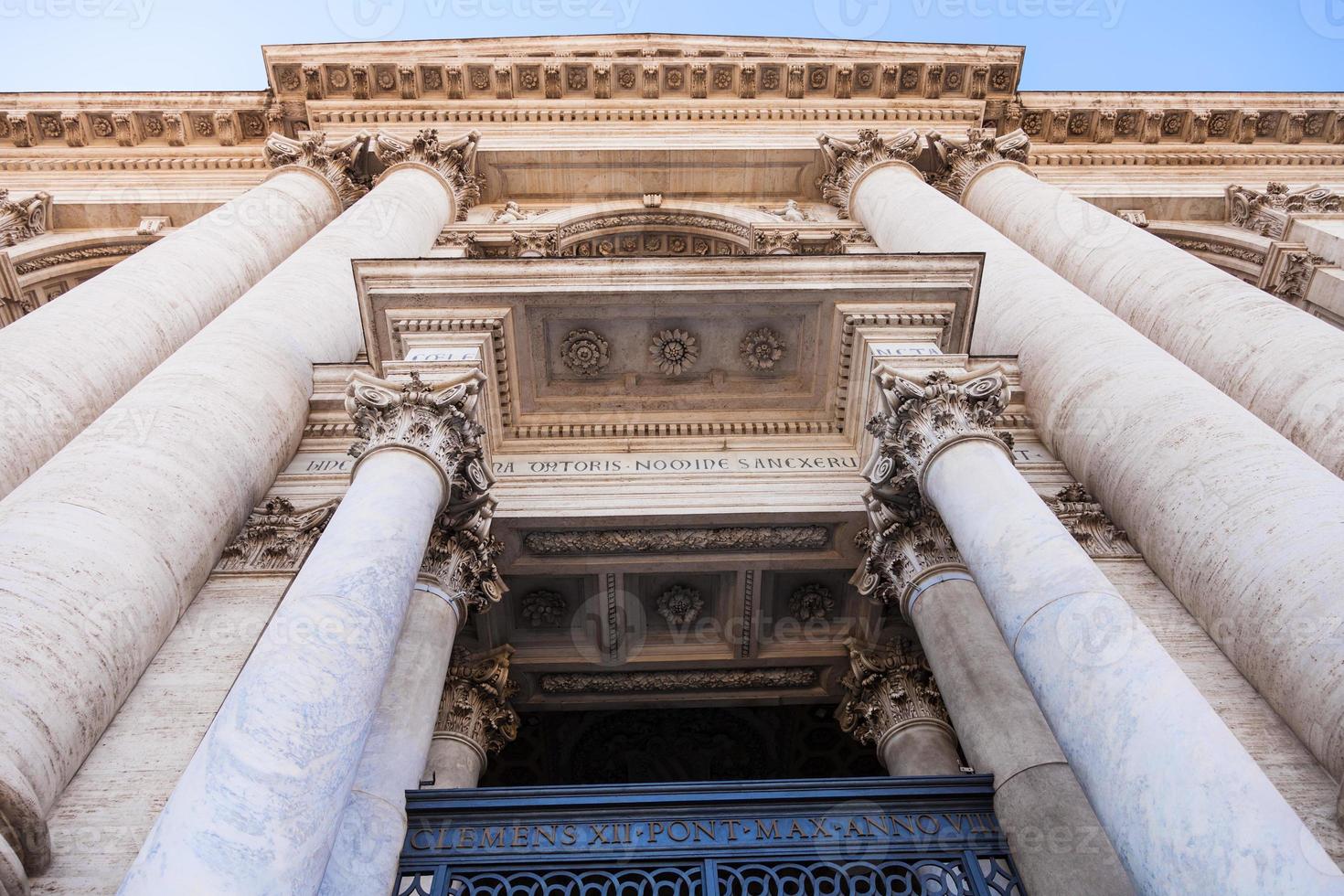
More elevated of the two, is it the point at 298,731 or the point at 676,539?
the point at 676,539

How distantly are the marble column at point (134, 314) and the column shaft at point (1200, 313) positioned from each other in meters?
10.00

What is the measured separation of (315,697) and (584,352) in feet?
19.1

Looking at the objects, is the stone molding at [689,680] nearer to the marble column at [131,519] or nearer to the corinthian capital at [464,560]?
the corinthian capital at [464,560]

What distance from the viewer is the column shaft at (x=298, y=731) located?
4.24 meters

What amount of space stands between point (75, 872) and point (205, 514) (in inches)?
112

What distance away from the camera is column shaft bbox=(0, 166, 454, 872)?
5.70 m

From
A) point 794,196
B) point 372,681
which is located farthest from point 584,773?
point 794,196

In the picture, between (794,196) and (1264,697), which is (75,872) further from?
(794,196)

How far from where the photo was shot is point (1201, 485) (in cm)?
700

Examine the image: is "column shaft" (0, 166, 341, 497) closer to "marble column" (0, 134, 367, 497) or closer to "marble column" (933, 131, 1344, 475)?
"marble column" (0, 134, 367, 497)

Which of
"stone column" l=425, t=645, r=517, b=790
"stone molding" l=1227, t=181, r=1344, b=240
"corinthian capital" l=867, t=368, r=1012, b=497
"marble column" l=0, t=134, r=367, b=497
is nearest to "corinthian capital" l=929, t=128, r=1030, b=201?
"stone molding" l=1227, t=181, r=1344, b=240

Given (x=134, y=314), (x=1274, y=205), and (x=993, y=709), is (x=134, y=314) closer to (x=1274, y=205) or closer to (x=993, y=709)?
(x=993, y=709)

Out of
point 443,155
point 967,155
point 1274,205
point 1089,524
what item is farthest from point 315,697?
point 1274,205

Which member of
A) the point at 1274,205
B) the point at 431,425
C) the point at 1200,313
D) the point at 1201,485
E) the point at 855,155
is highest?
the point at 1274,205
